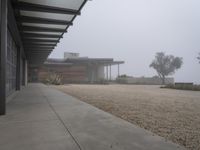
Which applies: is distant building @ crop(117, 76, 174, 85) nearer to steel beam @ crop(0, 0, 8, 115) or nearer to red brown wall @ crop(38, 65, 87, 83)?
red brown wall @ crop(38, 65, 87, 83)

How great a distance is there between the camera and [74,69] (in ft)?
119

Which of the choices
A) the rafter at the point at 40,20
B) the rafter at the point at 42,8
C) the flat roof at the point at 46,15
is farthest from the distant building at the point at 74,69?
the rafter at the point at 42,8

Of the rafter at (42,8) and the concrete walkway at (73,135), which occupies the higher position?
the rafter at (42,8)

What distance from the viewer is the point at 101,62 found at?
122 feet

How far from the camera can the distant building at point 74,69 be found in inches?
1347

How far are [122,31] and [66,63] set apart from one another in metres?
24.4

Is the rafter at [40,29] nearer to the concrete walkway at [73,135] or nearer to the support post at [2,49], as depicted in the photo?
the support post at [2,49]

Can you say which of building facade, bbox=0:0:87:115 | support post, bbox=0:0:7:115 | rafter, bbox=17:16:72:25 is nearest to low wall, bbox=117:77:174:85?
building facade, bbox=0:0:87:115

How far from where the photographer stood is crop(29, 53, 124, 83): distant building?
3422 centimetres

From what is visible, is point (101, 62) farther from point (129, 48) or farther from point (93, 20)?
point (129, 48)

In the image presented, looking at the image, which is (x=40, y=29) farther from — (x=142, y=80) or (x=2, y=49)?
(x=142, y=80)

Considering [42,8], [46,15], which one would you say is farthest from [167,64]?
[42,8]

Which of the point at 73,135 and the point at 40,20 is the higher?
the point at 40,20

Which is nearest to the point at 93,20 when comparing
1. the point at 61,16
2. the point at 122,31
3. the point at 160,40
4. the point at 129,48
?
the point at 122,31
